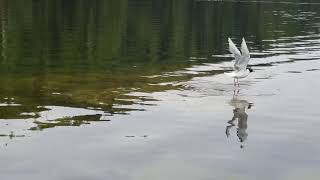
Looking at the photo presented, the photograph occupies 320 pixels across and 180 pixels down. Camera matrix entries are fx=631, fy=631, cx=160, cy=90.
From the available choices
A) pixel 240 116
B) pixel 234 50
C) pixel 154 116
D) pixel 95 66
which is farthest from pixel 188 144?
pixel 95 66

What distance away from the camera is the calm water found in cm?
1260

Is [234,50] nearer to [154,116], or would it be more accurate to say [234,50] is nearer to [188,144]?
[154,116]

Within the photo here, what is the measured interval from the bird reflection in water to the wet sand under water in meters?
0.03

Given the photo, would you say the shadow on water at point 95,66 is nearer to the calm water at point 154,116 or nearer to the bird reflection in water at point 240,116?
the calm water at point 154,116

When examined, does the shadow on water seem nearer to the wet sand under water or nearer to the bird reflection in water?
the wet sand under water

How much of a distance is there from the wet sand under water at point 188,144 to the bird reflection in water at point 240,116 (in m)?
0.03

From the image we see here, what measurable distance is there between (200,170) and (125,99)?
6.92 meters

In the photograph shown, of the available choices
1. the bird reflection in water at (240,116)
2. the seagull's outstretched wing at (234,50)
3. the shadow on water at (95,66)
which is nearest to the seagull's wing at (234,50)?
the seagull's outstretched wing at (234,50)

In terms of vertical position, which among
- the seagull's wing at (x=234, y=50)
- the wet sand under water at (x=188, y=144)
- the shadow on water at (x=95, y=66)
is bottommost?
the wet sand under water at (x=188, y=144)

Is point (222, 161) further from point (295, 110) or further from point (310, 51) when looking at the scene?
point (310, 51)

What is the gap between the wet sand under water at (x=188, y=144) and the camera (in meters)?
12.3

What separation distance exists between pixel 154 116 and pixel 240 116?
2.40 meters

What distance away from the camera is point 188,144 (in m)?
14.3

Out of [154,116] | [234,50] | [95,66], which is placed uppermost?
[234,50]
